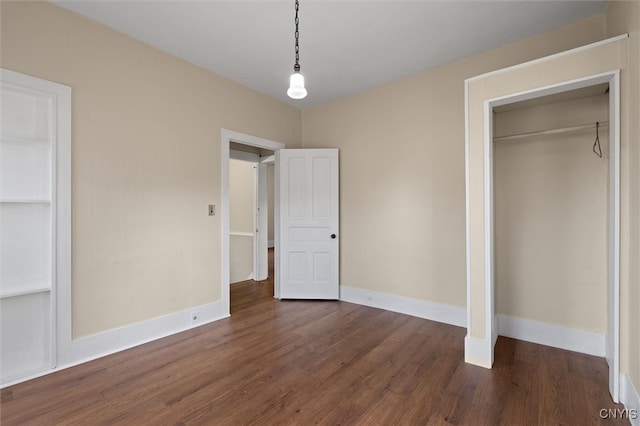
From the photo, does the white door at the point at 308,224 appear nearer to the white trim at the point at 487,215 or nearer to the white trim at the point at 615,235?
the white trim at the point at 487,215

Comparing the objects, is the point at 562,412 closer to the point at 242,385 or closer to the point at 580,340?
the point at 580,340

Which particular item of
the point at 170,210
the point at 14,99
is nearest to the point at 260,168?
the point at 170,210

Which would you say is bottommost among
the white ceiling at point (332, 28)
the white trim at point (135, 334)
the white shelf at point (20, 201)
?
the white trim at point (135, 334)

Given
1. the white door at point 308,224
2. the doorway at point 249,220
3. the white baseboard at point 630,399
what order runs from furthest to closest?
the doorway at point 249,220
the white door at point 308,224
the white baseboard at point 630,399

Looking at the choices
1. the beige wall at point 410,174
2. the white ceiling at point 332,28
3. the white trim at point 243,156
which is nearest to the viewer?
the white ceiling at point 332,28

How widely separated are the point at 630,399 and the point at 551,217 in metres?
1.53

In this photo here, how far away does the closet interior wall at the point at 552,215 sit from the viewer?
2.57 meters

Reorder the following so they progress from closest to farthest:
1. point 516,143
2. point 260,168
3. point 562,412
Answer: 1. point 562,412
2. point 516,143
3. point 260,168

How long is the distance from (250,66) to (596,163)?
11.8ft

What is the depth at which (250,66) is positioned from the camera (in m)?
3.35

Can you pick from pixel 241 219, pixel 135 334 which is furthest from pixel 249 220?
pixel 135 334

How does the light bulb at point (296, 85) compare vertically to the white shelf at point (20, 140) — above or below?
above

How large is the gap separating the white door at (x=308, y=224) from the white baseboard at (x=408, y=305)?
293mm

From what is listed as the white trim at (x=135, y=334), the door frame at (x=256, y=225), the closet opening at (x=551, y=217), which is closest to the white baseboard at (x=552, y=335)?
the closet opening at (x=551, y=217)
